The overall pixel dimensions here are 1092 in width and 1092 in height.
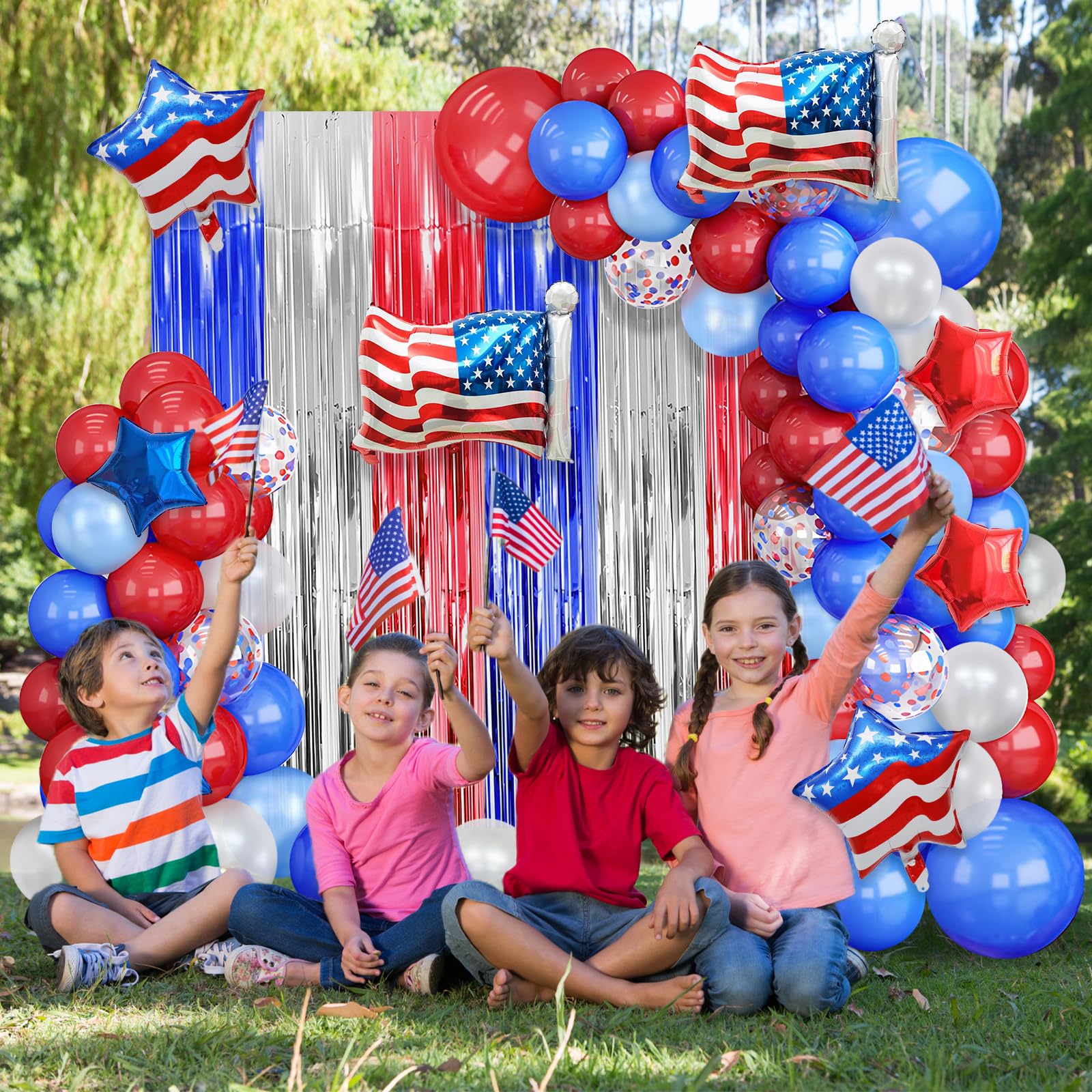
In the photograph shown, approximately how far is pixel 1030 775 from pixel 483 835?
149 cm

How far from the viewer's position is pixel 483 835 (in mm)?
3773

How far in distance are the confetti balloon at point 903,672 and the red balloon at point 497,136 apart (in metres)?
1.61

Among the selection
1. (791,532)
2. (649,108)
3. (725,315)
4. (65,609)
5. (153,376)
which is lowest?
(65,609)

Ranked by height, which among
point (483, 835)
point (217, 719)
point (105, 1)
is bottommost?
point (483, 835)

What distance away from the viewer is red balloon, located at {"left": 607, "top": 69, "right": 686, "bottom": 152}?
376cm

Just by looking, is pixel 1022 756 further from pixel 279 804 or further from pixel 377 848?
pixel 279 804

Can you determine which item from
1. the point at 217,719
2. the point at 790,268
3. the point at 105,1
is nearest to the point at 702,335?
the point at 790,268

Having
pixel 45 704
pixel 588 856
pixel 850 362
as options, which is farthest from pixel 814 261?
pixel 45 704

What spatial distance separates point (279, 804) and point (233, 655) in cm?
48

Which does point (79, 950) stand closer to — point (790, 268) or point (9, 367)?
point (790, 268)

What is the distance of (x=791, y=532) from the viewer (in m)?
3.68

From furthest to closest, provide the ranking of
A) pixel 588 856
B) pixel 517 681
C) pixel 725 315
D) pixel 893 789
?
1. pixel 725 315
2. pixel 893 789
3. pixel 588 856
4. pixel 517 681

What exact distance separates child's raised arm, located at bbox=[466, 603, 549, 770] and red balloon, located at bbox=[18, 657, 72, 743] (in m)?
1.58

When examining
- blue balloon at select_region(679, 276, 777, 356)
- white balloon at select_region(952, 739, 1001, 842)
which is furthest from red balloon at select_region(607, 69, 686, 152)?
white balloon at select_region(952, 739, 1001, 842)
